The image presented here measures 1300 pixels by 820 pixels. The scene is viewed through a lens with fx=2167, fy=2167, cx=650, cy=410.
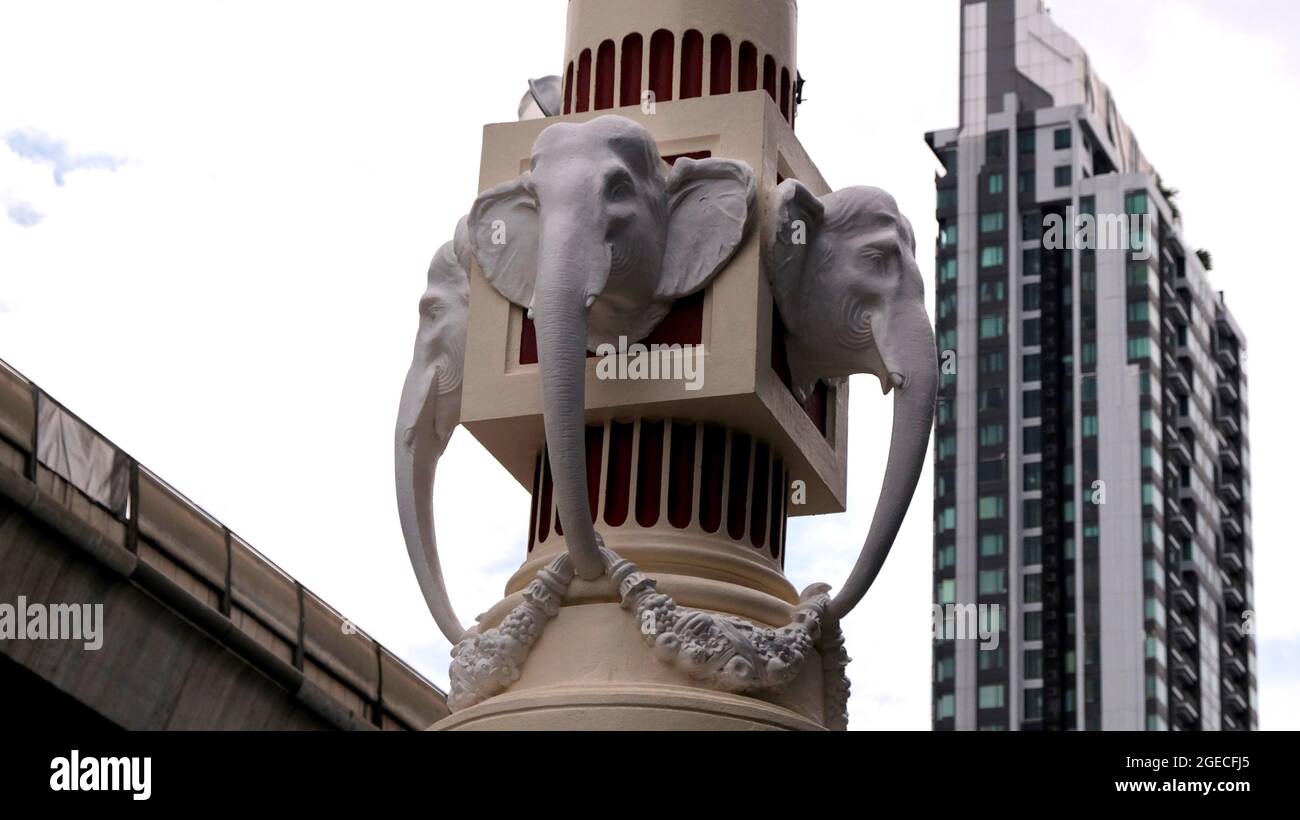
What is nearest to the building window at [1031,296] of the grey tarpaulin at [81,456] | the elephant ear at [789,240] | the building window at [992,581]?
the building window at [992,581]

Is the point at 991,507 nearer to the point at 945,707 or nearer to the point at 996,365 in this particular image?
the point at 996,365

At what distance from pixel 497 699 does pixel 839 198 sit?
358cm

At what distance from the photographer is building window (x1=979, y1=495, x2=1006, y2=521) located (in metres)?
114

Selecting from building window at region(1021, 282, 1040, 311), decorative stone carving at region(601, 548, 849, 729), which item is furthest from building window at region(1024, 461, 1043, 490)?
decorative stone carving at region(601, 548, 849, 729)

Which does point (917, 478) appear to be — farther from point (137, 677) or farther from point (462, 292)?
point (137, 677)

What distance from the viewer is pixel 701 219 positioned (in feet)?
40.0

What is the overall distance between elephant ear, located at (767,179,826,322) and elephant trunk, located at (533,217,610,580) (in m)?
1.11

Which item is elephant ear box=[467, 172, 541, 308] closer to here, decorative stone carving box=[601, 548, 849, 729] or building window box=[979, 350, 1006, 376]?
decorative stone carving box=[601, 548, 849, 729]

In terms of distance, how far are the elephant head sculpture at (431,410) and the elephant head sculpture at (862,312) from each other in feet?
6.64

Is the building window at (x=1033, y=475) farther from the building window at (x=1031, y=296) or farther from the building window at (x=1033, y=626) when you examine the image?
the building window at (x=1031, y=296)

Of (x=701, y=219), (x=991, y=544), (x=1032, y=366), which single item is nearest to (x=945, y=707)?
(x=991, y=544)
